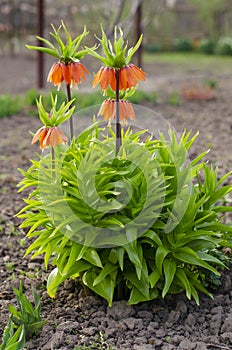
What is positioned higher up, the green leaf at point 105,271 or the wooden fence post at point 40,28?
the wooden fence post at point 40,28

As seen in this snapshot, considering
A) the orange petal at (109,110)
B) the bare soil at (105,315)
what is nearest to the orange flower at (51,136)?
the orange petal at (109,110)

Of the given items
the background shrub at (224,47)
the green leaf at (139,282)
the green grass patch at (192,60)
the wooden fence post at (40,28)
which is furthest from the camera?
the background shrub at (224,47)

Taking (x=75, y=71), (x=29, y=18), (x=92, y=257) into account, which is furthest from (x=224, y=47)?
(x=92, y=257)

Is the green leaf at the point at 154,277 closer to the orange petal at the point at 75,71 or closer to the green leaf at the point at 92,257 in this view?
the green leaf at the point at 92,257

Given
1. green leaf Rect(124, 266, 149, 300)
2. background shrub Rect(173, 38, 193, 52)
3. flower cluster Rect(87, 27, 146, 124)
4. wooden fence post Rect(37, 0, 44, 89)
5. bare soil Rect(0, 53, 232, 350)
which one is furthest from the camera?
background shrub Rect(173, 38, 193, 52)

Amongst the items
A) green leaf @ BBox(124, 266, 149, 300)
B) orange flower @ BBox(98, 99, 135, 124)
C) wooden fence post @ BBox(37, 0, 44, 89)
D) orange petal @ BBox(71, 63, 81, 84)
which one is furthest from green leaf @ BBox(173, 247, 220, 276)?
wooden fence post @ BBox(37, 0, 44, 89)

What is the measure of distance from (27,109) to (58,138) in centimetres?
520

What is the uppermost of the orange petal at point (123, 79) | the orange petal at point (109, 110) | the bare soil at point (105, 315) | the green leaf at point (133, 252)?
the orange petal at point (123, 79)

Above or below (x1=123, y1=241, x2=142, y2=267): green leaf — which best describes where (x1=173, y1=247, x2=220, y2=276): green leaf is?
below

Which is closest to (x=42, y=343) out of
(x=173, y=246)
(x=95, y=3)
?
Result: (x=173, y=246)

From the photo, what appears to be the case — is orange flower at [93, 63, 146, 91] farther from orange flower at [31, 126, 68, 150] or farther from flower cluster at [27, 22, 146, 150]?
orange flower at [31, 126, 68, 150]

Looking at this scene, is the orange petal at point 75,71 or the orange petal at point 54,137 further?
the orange petal at point 75,71

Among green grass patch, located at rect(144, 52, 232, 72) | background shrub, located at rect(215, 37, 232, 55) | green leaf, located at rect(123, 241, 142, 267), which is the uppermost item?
background shrub, located at rect(215, 37, 232, 55)

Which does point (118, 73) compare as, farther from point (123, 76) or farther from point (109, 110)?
point (109, 110)
